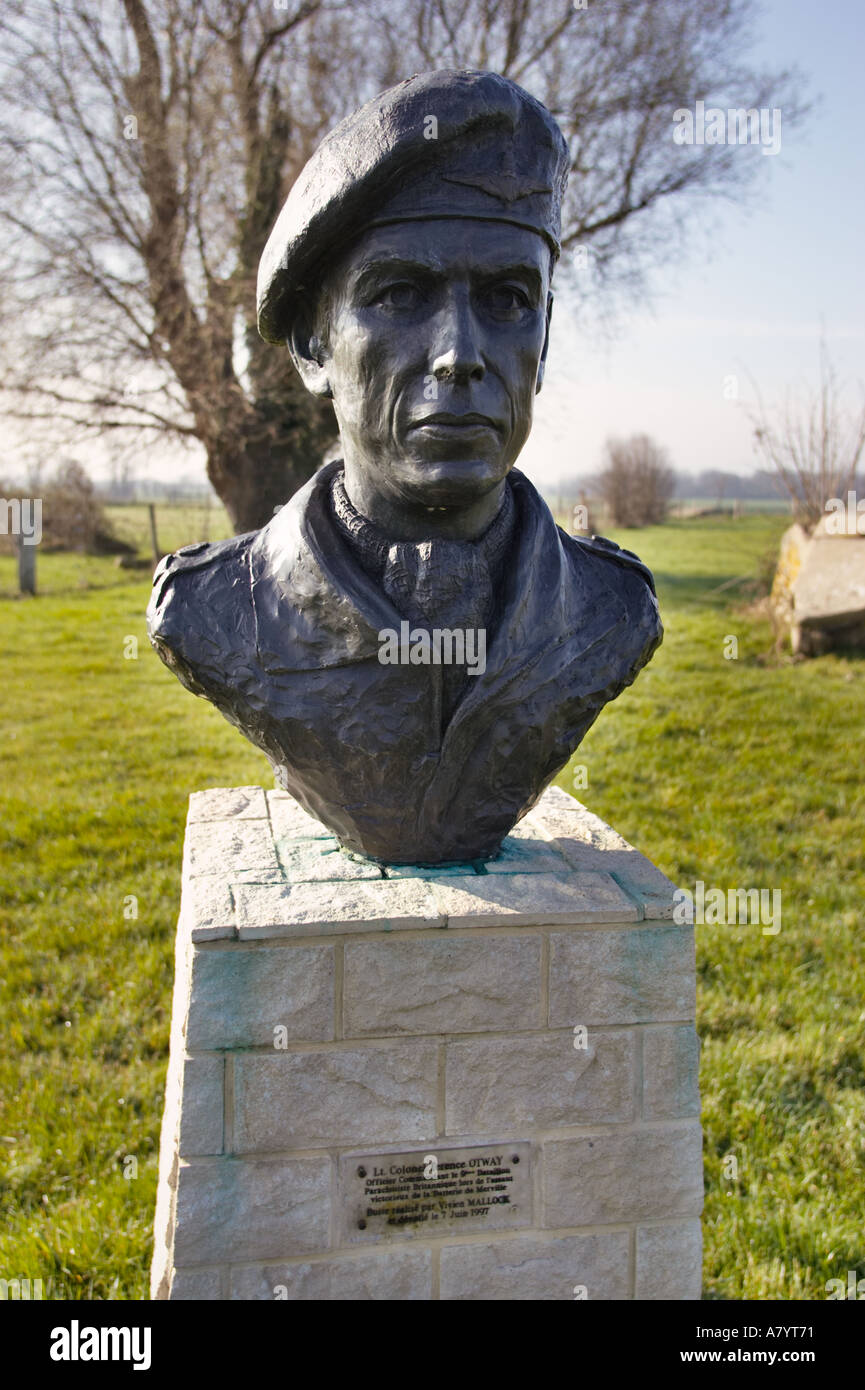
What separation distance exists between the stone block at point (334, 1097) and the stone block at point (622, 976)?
1.03ft

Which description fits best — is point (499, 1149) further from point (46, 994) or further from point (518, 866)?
point (46, 994)

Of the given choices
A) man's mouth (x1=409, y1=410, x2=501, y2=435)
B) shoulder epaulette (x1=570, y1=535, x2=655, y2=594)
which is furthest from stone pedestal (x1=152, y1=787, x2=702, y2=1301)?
man's mouth (x1=409, y1=410, x2=501, y2=435)

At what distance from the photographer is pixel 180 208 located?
28.8 ft

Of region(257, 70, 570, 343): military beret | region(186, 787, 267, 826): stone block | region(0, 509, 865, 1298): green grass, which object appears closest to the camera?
region(257, 70, 570, 343): military beret

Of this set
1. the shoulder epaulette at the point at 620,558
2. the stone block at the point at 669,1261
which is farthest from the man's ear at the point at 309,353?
the stone block at the point at 669,1261

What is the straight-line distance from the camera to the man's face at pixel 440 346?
2010 mm

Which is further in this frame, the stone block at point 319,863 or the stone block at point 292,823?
the stone block at point 292,823

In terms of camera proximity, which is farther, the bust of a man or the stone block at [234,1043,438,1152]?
the stone block at [234,1043,438,1152]

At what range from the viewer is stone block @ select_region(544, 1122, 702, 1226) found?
238cm

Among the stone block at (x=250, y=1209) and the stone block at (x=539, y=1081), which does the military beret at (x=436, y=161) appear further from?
the stone block at (x=250, y=1209)

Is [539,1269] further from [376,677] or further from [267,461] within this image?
[267,461]

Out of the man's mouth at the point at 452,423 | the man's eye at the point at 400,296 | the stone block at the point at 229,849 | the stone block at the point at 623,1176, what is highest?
the man's eye at the point at 400,296

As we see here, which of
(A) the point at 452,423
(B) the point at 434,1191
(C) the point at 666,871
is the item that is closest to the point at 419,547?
(A) the point at 452,423

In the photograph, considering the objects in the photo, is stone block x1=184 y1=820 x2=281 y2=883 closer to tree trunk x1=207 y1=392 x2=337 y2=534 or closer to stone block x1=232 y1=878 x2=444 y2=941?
stone block x1=232 y1=878 x2=444 y2=941
